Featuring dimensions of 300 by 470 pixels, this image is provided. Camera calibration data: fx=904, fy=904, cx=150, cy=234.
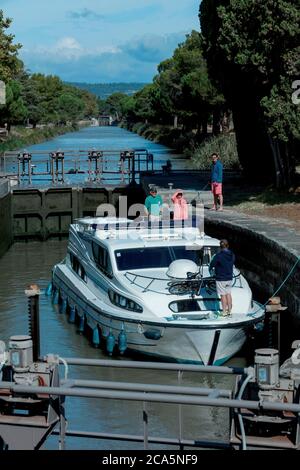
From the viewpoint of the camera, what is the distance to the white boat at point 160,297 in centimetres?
1527

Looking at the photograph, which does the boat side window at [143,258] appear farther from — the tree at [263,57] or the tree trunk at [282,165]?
the tree trunk at [282,165]

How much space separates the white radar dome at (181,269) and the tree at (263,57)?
825 cm

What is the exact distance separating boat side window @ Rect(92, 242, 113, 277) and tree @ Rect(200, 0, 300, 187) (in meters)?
7.49

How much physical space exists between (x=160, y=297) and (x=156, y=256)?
1.79m

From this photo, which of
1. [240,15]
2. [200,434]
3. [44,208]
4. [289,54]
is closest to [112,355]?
[200,434]

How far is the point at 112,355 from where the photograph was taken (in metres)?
16.6

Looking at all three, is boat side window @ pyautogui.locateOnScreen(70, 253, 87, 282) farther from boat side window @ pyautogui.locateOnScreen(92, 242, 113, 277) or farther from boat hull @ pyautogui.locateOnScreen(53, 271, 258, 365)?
boat hull @ pyautogui.locateOnScreen(53, 271, 258, 365)

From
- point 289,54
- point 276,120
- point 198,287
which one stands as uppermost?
point 289,54

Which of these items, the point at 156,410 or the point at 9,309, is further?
the point at 9,309

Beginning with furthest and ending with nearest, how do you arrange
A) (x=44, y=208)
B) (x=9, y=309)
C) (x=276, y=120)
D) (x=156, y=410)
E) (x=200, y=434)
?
1. (x=44, y=208)
2. (x=276, y=120)
3. (x=9, y=309)
4. (x=156, y=410)
5. (x=200, y=434)

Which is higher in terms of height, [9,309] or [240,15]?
[240,15]

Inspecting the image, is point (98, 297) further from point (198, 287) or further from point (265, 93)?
point (265, 93)

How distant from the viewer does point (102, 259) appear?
18.0 metres

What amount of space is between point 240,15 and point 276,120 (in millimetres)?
3631
